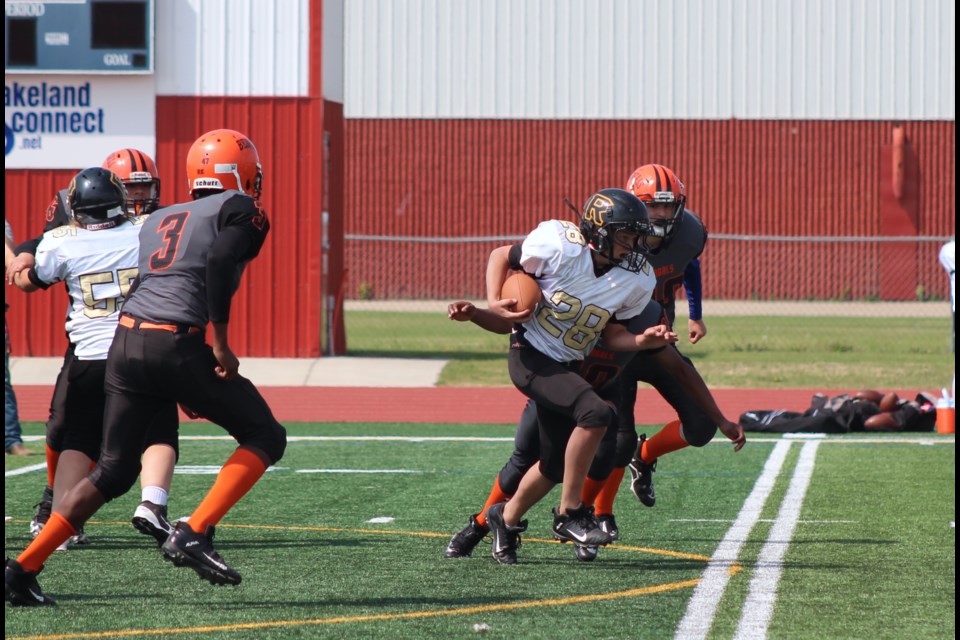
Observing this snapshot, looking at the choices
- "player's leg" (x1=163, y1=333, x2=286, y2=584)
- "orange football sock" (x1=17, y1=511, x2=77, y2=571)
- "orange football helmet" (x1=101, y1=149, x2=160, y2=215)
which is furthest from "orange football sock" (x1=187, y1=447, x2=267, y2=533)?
"orange football helmet" (x1=101, y1=149, x2=160, y2=215)

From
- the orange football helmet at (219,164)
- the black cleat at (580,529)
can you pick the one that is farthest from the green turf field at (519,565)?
the orange football helmet at (219,164)

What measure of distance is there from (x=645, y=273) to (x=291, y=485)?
3.88m

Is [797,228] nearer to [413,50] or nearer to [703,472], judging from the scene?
[413,50]

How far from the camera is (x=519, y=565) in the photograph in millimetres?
6938

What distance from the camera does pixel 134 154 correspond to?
308 inches

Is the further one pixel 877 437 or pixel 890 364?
pixel 890 364

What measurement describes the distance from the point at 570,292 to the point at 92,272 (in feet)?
6.76

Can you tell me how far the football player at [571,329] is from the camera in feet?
22.0

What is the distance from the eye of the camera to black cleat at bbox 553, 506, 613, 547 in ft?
22.0

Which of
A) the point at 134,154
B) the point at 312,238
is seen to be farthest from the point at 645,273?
the point at 312,238

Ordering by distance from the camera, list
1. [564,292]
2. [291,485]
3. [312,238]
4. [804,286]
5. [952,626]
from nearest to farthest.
→ [952,626] < [564,292] < [291,485] < [312,238] < [804,286]

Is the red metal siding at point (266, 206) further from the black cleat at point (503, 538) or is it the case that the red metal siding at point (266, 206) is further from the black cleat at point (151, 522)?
the black cleat at point (151, 522)

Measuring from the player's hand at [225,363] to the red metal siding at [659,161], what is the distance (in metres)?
28.8

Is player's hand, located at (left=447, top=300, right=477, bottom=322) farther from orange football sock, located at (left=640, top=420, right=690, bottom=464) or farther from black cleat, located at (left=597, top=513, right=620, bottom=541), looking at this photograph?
orange football sock, located at (left=640, top=420, right=690, bottom=464)
